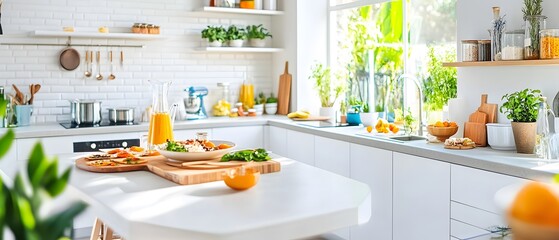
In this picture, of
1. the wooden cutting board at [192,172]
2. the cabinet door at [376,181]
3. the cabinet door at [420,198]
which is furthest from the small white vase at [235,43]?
the wooden cutting board at [192,172]

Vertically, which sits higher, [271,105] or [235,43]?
[235,43]

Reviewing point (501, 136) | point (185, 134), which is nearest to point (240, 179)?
point (501, 136)

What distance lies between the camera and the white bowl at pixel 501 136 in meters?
3.74

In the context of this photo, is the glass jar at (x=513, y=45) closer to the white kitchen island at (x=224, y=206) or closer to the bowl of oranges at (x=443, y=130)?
the bowl of oranges at (x=443, y=130)

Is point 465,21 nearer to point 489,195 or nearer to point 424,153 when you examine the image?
point 424,153

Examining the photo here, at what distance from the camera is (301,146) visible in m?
5.54

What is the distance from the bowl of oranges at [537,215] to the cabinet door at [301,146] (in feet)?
15.0

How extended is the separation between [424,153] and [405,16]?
1.97 meters

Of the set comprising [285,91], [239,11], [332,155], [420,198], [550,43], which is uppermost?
[239,11]

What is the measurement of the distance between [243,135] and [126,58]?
150cm

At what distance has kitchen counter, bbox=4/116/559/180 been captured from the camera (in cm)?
322

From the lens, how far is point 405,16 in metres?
5.48

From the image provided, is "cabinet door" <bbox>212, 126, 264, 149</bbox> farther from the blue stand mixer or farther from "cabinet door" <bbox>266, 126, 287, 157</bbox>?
the blue stand mixer

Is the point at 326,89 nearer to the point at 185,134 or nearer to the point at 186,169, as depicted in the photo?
the point at 185,134
